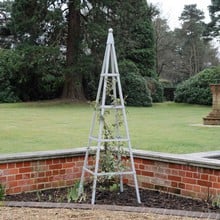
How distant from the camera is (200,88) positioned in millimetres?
26188

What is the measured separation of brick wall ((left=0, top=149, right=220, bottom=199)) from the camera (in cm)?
453

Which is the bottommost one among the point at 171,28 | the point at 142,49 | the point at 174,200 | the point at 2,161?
the point at 174,200

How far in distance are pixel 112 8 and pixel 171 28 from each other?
20.4 metres

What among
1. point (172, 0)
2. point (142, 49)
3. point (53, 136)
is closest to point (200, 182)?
point (53, 136)

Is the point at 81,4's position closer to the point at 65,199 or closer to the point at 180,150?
the point at 180,150

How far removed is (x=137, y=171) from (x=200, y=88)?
855 inches

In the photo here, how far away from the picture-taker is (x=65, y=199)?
463 cm

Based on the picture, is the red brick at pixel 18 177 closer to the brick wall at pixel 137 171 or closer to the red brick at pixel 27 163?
the brick wall at pixel 137 171

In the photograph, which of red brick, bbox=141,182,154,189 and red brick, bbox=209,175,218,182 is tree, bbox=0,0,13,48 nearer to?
red brick, bbox=141,182,154,189

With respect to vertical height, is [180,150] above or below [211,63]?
below

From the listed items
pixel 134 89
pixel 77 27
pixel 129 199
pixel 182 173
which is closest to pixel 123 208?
pixel 129 199

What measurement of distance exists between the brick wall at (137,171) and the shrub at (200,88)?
69.5 feet

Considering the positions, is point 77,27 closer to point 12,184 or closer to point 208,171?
point 12,184

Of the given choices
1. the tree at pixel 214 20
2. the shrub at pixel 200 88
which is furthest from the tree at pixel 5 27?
the tree at pixel 214 20
